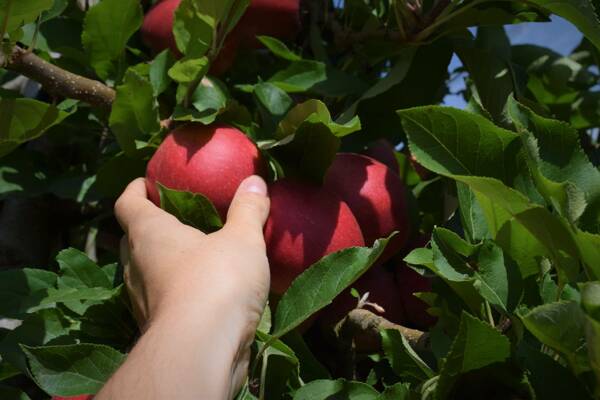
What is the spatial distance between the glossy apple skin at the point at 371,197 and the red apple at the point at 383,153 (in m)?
0.17

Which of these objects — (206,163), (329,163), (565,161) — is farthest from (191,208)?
(565,161)

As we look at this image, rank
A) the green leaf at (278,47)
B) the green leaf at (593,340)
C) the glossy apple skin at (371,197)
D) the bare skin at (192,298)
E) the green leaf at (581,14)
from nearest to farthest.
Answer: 1. the green leaf at (593,340)
2. the bare skin at (192,298)
3. the green leaf at (581,14)
4. the glossy apple skin at (371,197)
5. the green leaf at (278,47)

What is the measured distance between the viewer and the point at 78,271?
84 cm

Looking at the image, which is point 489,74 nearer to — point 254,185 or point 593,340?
point 254,185

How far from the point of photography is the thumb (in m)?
0.70

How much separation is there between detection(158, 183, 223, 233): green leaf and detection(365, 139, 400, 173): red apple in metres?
0.35

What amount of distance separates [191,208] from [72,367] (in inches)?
7.6

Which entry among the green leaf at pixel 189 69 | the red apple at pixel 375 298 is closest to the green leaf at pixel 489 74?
the red apple at pixel 375 298

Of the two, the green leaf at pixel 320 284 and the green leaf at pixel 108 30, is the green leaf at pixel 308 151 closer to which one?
the green leaf at pixel 320 284

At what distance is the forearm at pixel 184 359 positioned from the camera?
1.69ft

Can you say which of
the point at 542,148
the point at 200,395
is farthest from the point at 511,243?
the point at 200,395

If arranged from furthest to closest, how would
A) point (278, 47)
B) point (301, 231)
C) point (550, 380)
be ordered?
point (278, 47) < point (301, 231) < point (550, 380)

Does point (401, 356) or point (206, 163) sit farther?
Answer: point (206, 163)

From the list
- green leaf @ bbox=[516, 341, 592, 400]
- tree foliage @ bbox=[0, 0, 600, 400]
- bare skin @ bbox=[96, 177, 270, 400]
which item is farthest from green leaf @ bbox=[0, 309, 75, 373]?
green leaf @ bbox=[516, 341, 592, 400]
